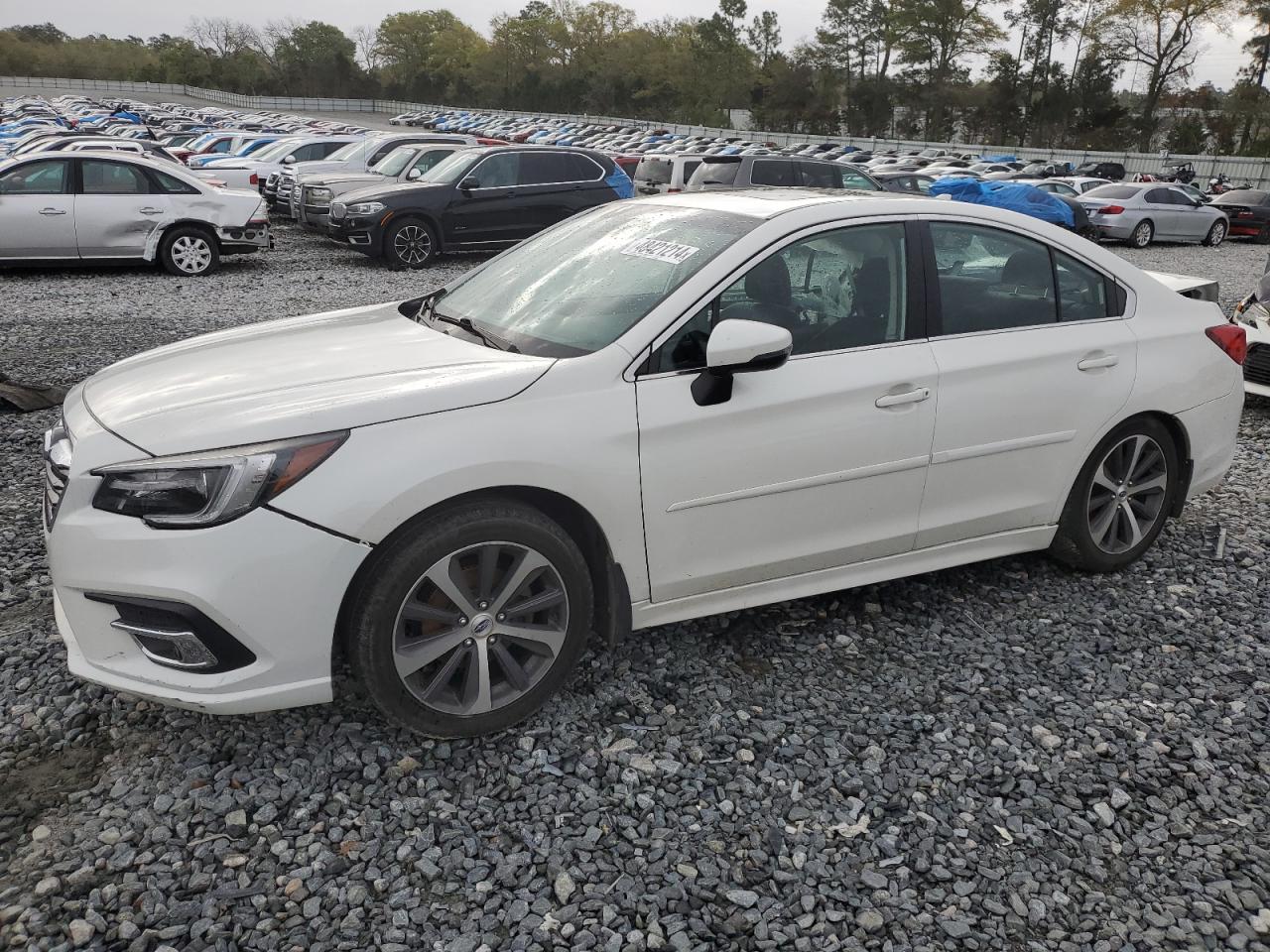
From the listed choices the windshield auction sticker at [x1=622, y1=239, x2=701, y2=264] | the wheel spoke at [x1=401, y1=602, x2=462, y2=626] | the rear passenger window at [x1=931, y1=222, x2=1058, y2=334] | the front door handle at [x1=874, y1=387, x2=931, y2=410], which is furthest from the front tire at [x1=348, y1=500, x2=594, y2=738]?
the rear passenger window at [x1=931, y1=222, x2=1058, y2=334]

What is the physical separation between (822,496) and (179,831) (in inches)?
88.2

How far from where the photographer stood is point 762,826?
9.10ft

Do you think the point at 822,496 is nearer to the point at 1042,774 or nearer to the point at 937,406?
the point at 937,406

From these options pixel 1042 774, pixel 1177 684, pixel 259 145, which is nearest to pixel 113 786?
pixel 1042 774

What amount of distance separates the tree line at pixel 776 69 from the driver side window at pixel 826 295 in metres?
56.5

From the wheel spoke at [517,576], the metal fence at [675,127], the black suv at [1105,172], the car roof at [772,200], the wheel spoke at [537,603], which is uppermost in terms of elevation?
the metal fence at [675,127]

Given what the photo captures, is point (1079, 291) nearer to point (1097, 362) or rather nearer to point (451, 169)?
point (1097, 362)

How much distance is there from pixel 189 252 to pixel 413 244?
289cm

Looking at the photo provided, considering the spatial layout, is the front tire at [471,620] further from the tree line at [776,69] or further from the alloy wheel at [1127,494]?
the tree line at [776,69]

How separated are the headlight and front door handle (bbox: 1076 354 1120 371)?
291 cm

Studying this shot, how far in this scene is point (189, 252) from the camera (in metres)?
12.6

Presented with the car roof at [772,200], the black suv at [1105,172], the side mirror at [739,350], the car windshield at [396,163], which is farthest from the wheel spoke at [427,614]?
the black suv at [1105,172]

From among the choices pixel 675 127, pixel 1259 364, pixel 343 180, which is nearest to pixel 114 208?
pixel 343 180

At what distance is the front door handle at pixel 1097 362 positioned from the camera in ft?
12.8
